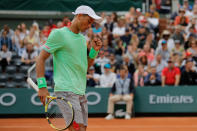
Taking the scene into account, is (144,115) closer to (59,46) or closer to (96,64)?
(96,64)

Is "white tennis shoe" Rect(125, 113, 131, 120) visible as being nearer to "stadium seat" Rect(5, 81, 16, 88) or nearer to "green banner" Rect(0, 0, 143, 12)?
"green banner" Rect(0, 0, 143, 12)

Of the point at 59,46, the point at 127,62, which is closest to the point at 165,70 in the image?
the point at 127,62

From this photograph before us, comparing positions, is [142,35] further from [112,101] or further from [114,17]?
[112,101]

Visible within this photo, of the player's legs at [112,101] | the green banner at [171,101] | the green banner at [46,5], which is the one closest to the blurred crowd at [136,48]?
the green banner at [171,101]

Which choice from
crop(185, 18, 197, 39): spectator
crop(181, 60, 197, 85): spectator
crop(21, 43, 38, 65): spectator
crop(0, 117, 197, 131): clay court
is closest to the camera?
crop(0, 117, 197, 131): clay court

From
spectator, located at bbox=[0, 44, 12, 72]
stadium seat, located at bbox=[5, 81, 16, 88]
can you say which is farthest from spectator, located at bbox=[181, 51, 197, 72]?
spectator, located at bbox=[0, 44, 12, 72]

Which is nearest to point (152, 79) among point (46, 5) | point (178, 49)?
point (178, 49)

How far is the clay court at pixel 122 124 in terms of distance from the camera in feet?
33.7

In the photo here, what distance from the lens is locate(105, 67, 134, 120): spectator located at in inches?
495

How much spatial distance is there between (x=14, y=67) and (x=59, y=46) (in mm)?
9745

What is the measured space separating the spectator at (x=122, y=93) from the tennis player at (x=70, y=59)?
7.87 metres

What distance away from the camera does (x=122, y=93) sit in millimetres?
12766

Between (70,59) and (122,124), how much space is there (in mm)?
6858

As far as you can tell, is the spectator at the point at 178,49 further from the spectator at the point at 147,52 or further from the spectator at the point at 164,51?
the spectator at the point at 147,52
